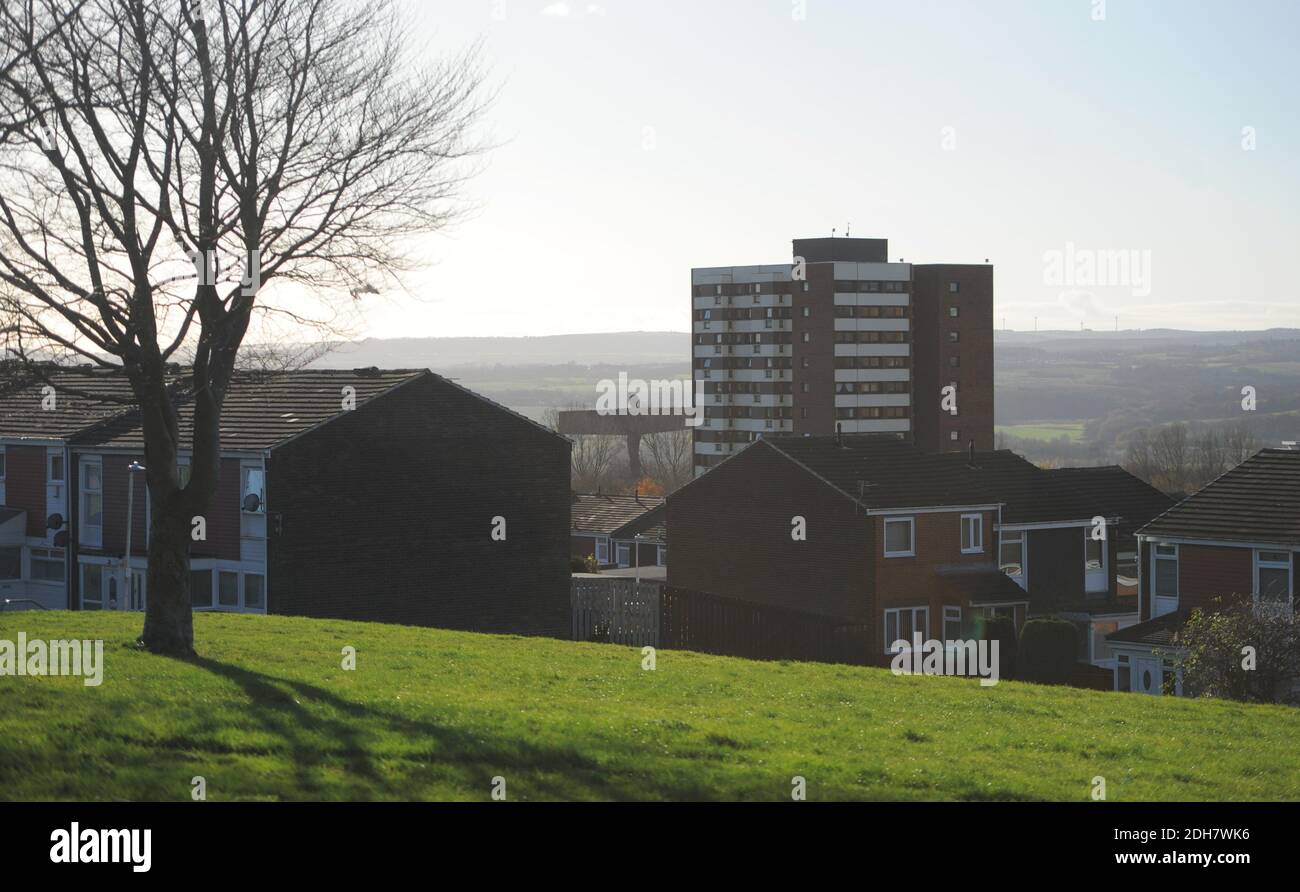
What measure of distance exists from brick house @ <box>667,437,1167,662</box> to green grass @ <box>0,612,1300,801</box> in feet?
81.9

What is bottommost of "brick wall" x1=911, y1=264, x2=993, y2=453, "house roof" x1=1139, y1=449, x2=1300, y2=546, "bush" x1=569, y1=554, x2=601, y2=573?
"bush" x1=569, y1=554, x2=601, y2=573

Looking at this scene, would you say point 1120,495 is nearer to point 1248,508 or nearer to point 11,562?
point 1248,508

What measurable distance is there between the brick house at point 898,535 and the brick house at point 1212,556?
757 centimetres

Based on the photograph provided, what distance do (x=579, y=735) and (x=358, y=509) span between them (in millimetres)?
27298

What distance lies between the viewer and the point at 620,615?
36.4 m

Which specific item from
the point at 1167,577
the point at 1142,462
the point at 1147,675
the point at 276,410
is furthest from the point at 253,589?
the point at 1142,462

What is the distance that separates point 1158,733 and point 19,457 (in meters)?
36.1

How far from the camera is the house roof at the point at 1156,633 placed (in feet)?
116

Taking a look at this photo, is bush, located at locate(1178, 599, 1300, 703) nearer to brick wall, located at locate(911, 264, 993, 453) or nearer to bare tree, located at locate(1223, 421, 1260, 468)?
bare tree, located at locate(1223, 421, 1260, 468)

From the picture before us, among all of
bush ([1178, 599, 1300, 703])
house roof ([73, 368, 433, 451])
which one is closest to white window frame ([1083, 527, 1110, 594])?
house roof ([73, 368, 433, 451])

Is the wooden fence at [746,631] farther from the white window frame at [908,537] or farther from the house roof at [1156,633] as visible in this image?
the white window frame at [908,537]

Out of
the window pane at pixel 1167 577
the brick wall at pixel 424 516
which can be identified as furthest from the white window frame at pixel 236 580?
the window pane at pixel 1167 577

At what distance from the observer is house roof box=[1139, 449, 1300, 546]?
36.9 m
